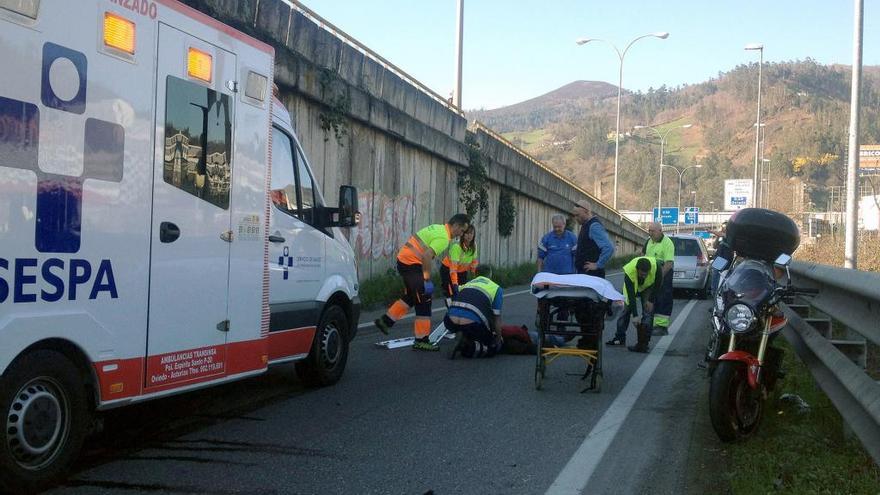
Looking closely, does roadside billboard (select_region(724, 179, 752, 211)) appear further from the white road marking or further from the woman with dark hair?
the white road marking

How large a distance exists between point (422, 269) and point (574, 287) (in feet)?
9.62

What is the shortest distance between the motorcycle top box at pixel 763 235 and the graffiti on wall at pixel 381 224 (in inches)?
457

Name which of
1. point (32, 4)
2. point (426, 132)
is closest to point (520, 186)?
point (426, 132)

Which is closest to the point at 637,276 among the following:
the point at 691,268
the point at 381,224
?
the point at 381,224

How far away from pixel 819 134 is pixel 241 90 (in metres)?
148

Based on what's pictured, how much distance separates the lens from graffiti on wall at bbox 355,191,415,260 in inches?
712

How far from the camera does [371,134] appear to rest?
18656mm

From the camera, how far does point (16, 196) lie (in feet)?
13.9

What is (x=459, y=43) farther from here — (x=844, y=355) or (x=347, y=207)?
(x=844, y=355)

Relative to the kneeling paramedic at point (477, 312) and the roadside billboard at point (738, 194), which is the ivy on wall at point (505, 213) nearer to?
the kneeling paramedic at point (477, 312)

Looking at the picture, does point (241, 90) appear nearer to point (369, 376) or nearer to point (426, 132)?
point (369, 376)

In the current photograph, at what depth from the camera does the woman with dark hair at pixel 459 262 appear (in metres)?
11.8

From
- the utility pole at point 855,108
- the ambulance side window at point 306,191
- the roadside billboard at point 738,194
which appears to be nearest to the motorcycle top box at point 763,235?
the ambulance side window at point 306,191

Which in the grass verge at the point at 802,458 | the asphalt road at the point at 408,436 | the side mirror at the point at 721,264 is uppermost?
the side mirror at the point at 721,264
